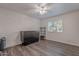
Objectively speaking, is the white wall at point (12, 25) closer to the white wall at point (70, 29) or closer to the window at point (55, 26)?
the window at point (55, 26)

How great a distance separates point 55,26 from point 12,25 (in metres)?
3.86

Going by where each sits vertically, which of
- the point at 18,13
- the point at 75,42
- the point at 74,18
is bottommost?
the point at 75,42

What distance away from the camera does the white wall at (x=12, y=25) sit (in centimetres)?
501

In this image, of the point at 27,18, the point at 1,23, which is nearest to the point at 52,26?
the point at 27,18

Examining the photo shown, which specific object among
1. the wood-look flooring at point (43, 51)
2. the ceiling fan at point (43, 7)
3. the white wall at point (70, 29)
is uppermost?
the ceiling fan at point (43, 7)

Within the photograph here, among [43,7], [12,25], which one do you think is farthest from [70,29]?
[12,25]

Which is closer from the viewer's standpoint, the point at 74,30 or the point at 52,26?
the point at 74,30

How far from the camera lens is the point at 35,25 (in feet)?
26.9

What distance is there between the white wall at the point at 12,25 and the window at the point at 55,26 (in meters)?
2.28

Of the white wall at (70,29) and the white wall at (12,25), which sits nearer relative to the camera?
the white wall at (12,25)

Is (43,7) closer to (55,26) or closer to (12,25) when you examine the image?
(12,25)

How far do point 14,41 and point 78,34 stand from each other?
169 inches

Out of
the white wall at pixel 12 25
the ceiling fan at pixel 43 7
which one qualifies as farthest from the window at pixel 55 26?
the ceiling fan at pixel 43 7

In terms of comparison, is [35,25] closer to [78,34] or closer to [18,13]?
[18,13]
